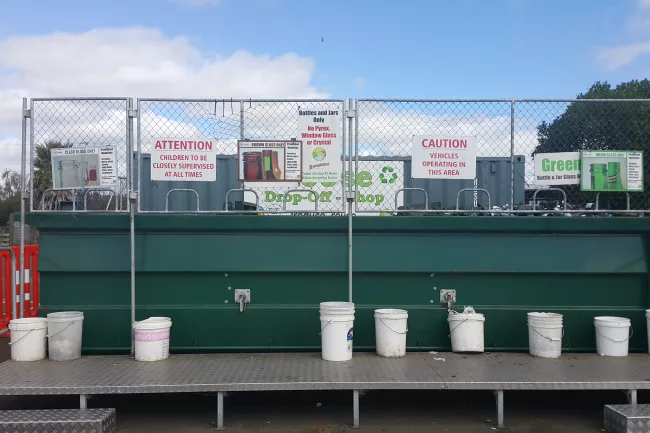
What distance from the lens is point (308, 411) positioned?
562 centimetres

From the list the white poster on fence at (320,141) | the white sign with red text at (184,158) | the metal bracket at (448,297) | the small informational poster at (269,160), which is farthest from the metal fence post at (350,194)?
the white sign with red text at (184,158)

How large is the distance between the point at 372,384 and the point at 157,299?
2746 mm

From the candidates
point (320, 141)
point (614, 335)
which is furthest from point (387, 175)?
→ point (614, 335)

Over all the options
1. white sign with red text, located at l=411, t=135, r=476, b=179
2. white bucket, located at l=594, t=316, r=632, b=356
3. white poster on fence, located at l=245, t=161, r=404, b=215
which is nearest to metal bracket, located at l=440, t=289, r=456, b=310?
white sign with red text, located at l=411, t=135, r=476, b=179

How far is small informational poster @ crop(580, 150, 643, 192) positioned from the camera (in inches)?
247

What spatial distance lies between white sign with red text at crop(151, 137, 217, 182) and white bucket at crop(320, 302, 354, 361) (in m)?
2.02

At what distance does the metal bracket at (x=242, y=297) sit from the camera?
20.3 ft

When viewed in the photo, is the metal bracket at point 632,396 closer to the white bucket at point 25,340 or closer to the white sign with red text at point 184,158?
the white sign with red text at point 184,158

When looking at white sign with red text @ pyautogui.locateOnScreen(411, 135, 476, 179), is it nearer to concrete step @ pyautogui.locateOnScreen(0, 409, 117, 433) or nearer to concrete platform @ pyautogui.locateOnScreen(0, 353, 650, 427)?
concrete platform @ pyautogui.locateOnScreen(0, 353, 650, 427)

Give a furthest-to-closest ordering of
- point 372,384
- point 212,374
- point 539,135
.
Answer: point 539,135 → point 212,374 → point 372,384

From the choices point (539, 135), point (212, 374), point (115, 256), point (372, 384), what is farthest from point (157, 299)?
point (539, 135)

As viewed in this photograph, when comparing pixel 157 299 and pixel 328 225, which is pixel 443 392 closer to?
pixel 328 225

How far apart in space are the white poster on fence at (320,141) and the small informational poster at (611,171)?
287 centimetres

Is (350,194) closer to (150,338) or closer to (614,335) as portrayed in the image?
(150,338)
